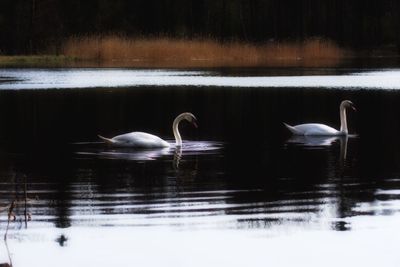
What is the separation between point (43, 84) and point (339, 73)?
1251 centimetres

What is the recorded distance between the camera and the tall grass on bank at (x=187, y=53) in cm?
5184

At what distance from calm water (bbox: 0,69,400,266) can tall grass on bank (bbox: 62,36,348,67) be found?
2278 cm

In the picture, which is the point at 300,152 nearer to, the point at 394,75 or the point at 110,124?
the point at 110,124

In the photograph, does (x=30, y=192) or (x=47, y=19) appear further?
(x=47, y=19)

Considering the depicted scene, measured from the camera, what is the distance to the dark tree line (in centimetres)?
6100

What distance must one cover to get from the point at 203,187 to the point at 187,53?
127 feet

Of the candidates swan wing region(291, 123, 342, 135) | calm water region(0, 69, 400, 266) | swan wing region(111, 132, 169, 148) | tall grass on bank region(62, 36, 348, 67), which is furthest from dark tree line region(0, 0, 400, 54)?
swan wing region(111, 132, 169, 148)

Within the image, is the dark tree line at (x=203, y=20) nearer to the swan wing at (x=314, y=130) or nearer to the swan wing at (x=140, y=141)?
the swan wing at (x=314, y=130)

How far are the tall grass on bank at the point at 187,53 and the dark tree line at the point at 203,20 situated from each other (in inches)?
194

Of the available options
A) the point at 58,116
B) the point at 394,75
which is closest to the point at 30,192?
the point at 58,116

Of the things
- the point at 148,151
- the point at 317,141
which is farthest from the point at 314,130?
the point at 148,151

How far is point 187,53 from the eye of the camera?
51875mm

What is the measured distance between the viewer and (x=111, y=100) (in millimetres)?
30891

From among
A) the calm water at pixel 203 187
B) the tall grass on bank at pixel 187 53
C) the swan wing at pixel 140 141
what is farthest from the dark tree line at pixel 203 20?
the swan wing at pixel 140 141
